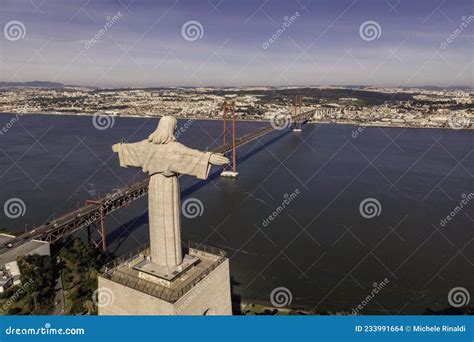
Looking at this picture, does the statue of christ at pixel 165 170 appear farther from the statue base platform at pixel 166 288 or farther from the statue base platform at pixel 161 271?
the statue base platform at pixel 166 288

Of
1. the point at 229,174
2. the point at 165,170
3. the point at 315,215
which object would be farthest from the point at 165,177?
the point at 229,174

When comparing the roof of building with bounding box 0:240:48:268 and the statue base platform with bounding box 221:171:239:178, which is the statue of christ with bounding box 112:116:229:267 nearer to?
the roof of building with bounding box 0:240:48:268

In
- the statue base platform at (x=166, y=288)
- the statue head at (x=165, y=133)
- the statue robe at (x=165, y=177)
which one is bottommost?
the statue base platform at (x=166, y=288)

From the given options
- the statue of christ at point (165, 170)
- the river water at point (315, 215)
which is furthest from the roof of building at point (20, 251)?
the statue of christ at point (165, 170)

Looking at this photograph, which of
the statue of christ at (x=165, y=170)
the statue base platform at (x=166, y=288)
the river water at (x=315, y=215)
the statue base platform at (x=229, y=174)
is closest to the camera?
the statue of christ at (x=165, y=170)

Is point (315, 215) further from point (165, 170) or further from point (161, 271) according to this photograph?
point (165, 170)

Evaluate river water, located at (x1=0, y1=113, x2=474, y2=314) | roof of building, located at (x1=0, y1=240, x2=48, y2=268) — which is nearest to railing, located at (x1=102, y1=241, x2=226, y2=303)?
river water, located at (x1=0, y1=113, x2=474, y2=314)

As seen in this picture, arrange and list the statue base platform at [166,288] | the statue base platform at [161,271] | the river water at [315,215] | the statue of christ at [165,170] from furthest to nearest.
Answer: the river water at [315,215] → the statue base platform at [161,271] → the statue base platform at [166,288] → the statue of christ at [165,170]
